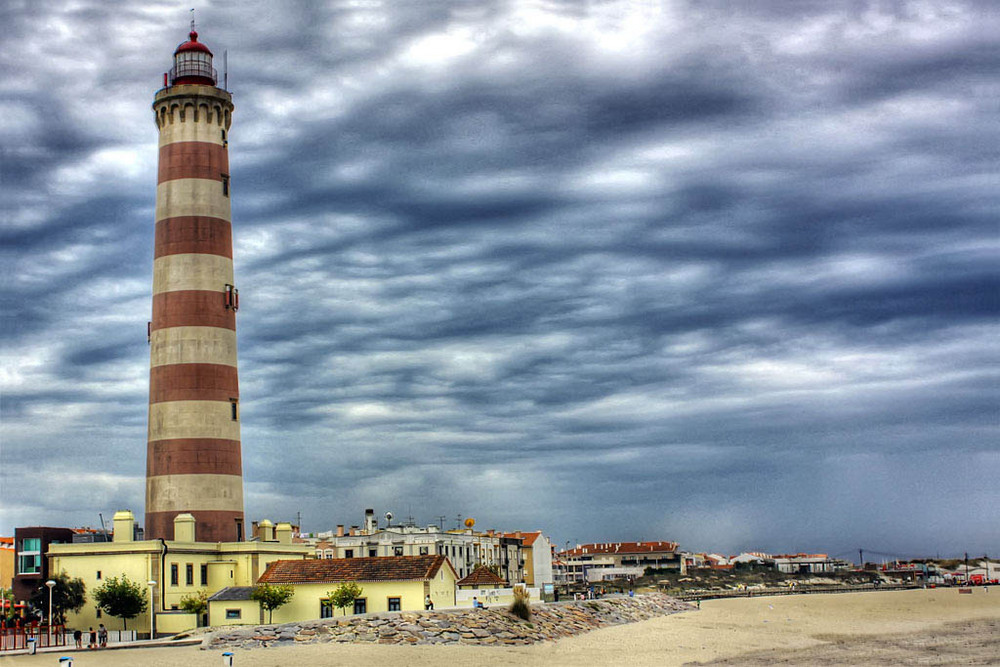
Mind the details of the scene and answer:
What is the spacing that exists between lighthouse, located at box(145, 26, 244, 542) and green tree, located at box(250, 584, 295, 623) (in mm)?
4776

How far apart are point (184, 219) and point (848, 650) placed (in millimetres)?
40369

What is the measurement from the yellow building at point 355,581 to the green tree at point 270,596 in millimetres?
587

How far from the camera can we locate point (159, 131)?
61344 mm

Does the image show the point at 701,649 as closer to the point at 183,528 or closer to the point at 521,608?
the point at 521,608

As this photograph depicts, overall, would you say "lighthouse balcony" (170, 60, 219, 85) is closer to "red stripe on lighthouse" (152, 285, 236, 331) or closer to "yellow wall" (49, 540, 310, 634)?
"red stripe on lighthouse" (152, 285, 236, 331)

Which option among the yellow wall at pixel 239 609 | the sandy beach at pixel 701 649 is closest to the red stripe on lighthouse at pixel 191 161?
the yellow wall at pixel 239 609

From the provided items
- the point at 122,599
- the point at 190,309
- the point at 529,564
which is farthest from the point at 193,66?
the point at 529,564

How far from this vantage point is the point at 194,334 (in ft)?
A: 189

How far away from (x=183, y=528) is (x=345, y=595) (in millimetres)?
9282

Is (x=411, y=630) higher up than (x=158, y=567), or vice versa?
(x=158, y=567)

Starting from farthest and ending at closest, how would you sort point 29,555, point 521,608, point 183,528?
point 29,555
point 183,528
point 521,608

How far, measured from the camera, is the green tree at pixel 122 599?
53.1 metres

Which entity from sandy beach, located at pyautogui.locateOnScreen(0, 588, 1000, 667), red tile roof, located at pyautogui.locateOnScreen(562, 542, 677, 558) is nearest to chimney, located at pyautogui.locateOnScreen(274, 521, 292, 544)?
Answer: sandy beach, located at pyautogui.locateOnScreen(0, 588, 1000, 667)

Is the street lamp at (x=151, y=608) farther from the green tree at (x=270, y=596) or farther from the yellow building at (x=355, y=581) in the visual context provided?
the green tree at (x=270, y=596)
